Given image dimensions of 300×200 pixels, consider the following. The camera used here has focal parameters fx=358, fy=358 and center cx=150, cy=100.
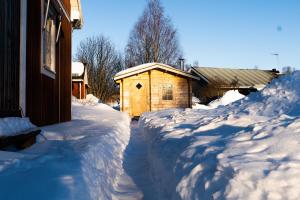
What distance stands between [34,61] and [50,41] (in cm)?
196

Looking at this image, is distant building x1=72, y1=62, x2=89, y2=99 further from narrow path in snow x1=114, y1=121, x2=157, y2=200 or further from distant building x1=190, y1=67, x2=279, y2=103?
narrow path in snow x1=114, y1=121, x2=157, y2=200

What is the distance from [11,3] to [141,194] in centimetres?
333

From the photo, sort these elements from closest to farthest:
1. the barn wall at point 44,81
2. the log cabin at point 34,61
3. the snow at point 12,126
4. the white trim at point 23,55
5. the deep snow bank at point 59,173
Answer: the deep snow bank at point 59,173
the snow at point 12,126
the log cabin at point 34,61
the white trim at point 23,55
the barn wall at point 44,81

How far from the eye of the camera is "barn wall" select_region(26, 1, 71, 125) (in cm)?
636

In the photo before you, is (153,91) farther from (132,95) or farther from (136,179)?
(136,179)

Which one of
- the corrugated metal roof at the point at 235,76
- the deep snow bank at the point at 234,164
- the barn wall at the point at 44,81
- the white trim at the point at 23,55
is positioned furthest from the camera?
the corrugated metal roof at the point at 235,76

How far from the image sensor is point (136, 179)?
5.21m

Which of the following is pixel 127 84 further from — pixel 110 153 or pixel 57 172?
pixel 57 172

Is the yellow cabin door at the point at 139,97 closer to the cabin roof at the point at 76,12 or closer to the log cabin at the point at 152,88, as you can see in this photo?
the log cabin at the point at 152,88

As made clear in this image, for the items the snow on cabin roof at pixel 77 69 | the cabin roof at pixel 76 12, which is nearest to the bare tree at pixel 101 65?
the snow on cabin roof at pixel 77 69

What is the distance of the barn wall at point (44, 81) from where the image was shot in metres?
6.36

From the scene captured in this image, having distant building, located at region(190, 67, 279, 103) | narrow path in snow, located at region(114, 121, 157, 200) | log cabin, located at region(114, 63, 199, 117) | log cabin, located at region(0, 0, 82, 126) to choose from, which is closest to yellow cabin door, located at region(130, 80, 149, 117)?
log cabin, located at region(114, 63, 199, 117)

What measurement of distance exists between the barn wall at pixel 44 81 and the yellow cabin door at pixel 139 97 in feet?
35.5

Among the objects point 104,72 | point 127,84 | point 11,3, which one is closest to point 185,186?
point 11,3
